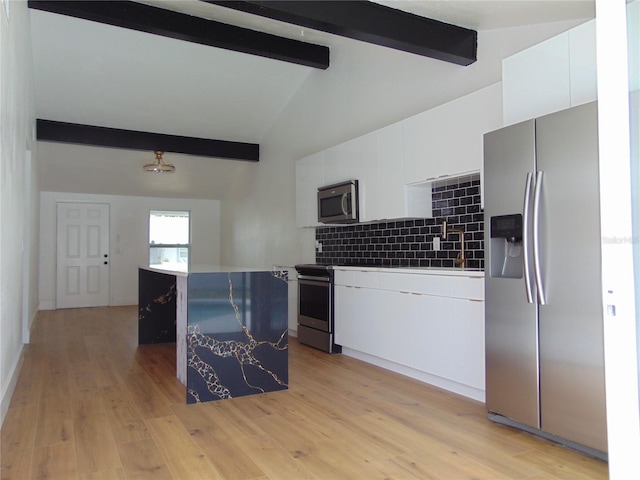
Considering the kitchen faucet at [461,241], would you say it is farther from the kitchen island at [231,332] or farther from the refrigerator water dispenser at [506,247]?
the kitchen island at [231,332]

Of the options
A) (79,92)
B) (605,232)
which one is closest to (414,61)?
(605,232)

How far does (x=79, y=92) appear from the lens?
5.75 metres

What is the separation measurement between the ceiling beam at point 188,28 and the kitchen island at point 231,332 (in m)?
2.33

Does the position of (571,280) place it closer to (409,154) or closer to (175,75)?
(409,154)

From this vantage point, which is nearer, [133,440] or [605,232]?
[605,232]

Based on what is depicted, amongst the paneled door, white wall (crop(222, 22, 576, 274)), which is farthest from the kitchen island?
the paneled door

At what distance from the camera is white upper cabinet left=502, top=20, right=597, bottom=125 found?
101 inches

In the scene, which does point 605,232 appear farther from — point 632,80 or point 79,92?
point 79,92

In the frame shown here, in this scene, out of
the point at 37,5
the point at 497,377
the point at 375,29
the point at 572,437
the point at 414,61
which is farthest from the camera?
the point at 414,61

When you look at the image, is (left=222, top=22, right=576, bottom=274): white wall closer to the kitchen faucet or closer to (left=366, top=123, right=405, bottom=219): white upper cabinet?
(left=366, top=123, right=405, bottom=219): white upper cabinet

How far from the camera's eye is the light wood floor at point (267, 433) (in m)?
2.21

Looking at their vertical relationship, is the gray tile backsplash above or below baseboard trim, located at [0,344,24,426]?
above

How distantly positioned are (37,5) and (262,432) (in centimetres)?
376

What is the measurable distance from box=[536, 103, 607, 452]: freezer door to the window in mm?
8029
